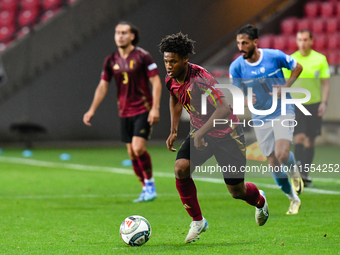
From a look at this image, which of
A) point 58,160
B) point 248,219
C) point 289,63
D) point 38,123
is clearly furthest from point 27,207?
point 38,123

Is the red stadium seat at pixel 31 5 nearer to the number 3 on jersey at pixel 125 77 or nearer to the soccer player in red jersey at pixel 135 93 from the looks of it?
the soccer player in red jersey at pixel 135 93

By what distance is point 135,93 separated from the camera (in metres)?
7.74

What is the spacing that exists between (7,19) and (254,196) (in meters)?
17.5

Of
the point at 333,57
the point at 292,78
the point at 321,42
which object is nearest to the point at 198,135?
the point at 292,78

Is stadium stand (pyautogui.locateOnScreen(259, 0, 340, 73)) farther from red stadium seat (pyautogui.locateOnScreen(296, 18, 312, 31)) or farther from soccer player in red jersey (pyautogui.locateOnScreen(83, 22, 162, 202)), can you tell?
soccer player in red jersey (pyautogui.locateOnScreen(83, 22, 162, 202))

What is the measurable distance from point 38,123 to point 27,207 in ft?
37.1

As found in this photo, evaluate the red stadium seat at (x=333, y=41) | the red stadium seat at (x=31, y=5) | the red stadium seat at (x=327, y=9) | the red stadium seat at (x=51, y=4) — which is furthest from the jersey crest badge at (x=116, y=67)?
the red stadium seat at (x=31, y=5)

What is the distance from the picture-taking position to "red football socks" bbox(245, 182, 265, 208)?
500 cm

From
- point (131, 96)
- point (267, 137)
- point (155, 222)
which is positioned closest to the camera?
point (155, 222)

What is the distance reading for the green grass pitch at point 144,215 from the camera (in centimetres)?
464

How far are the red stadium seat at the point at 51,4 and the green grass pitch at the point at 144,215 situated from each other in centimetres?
900

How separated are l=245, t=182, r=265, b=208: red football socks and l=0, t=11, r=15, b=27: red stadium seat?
17.1 m

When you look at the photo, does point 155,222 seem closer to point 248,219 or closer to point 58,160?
point 248,219

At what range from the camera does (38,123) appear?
59.4 ft
